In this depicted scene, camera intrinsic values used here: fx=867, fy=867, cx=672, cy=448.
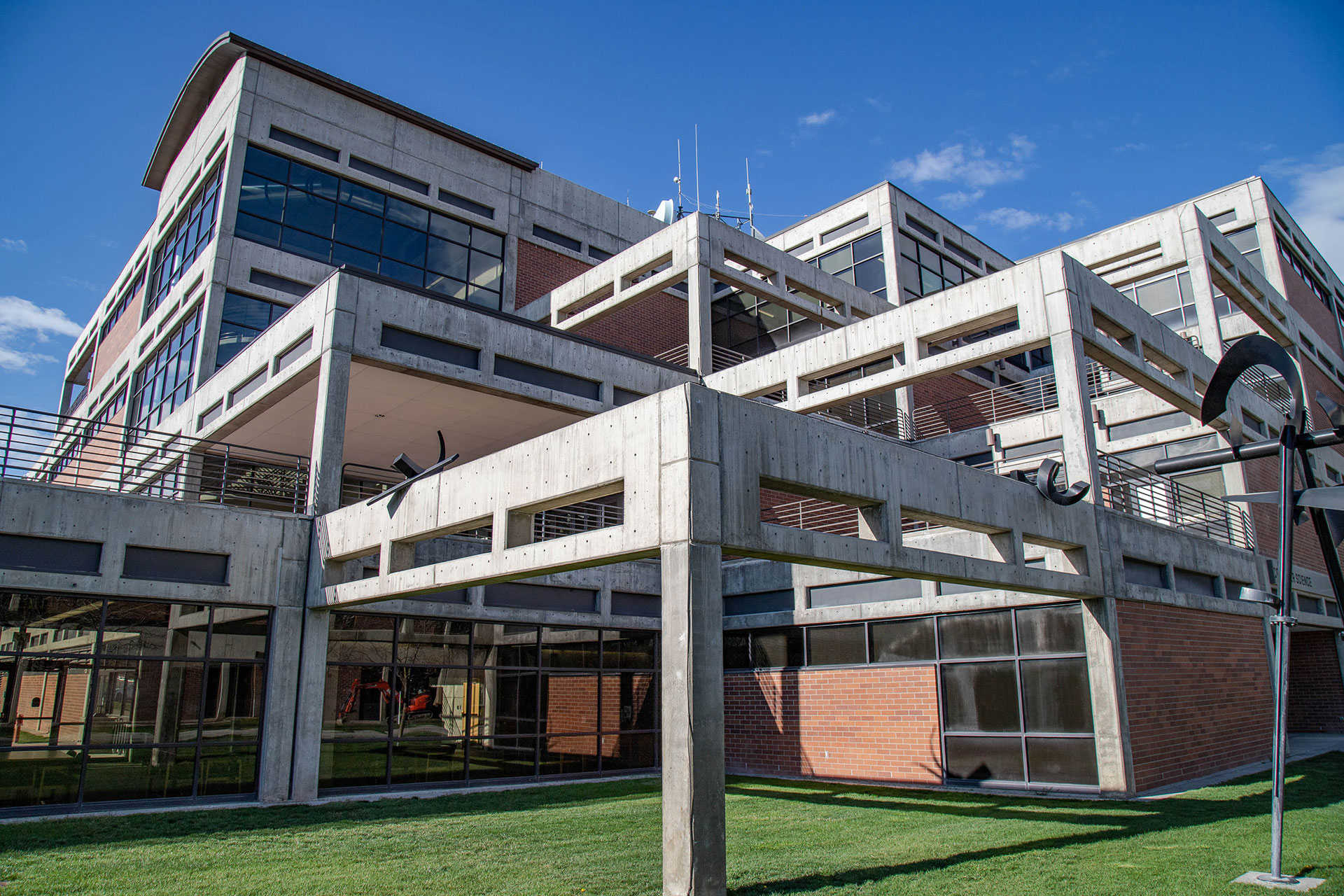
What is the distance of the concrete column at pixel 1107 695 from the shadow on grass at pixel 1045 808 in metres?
0.55

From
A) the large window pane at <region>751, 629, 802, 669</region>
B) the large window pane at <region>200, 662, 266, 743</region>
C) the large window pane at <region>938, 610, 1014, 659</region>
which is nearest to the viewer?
the large window pane at <region>200, 662, 266, 743</region>

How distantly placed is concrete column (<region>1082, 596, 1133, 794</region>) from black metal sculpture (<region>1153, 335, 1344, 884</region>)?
14.7 ft

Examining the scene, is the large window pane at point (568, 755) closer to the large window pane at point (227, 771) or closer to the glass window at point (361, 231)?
the large window pane at point (227, 771)

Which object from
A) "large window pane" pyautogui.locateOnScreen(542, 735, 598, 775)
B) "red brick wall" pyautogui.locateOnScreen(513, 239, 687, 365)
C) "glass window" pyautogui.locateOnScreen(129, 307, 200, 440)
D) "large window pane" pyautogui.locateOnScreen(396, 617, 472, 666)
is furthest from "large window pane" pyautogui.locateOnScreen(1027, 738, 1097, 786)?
"glass window" pyautogui.locateOnScreen(129, 307, 200, 440)

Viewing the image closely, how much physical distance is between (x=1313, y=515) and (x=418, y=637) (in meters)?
13.0

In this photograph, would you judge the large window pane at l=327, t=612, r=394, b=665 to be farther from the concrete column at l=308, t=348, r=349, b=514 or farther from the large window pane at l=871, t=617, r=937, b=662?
the large window pane at l=871, t=617, r=937, b=662

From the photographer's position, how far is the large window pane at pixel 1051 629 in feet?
44.3

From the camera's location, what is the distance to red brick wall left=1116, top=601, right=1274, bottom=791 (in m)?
13.4

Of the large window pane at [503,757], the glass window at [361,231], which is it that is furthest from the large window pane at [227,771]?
the glass window at [361,231]

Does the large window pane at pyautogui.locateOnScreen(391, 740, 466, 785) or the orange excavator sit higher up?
the orange excavator

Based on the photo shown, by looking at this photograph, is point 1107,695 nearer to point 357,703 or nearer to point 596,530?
point 596,530

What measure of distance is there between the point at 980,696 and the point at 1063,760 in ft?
5.23

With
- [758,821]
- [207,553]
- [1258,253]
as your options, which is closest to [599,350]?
[207,553]

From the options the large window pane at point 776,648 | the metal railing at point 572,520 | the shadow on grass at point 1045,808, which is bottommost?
the shadow on grass at point 1045,808
